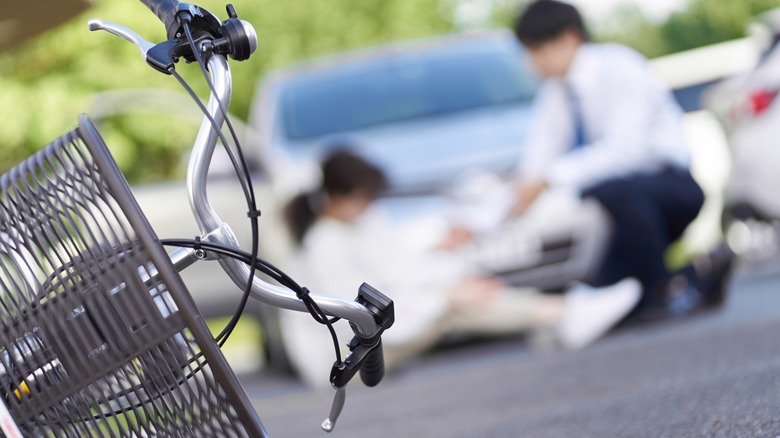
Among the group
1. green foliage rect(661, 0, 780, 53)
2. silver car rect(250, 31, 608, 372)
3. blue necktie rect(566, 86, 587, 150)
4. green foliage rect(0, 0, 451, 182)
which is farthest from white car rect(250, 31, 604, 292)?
green foliage rect(661, 0, 780, 53)

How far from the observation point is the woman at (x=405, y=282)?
5.70 metres

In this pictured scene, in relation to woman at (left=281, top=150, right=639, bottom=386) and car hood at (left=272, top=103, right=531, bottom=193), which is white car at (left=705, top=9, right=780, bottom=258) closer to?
car hood at (left=272, top=103, right=531, bottom=193)

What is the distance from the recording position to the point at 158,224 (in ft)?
22.6

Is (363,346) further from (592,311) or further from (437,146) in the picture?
(437,146)

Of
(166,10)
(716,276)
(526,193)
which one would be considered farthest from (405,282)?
(166,10)

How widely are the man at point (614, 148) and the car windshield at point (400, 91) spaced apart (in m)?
0.47

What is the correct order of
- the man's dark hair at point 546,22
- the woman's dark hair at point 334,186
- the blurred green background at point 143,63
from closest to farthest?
the woman's dark hair at point 334,186 < the man's dark hair at point 546,22 < the blurred green background at point 143,63

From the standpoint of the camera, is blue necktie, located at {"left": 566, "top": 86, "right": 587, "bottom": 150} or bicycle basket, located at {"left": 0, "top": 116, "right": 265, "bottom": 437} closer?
bicycle basket, located at {"left": 0, "top": 116, "right": 265, "bottom": 437}

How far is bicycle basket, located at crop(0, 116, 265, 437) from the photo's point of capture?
1525 mm

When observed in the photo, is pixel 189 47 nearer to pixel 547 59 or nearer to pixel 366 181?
pixel 366 181

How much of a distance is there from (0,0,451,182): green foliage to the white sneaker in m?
8.33

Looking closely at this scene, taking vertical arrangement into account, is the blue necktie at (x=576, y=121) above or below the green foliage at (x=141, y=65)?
below

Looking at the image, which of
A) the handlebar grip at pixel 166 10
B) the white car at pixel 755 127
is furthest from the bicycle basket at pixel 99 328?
the white car at pixel 755 127

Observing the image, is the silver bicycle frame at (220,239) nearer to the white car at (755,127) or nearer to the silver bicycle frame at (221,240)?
the silver bicycle frame at (221,240)
